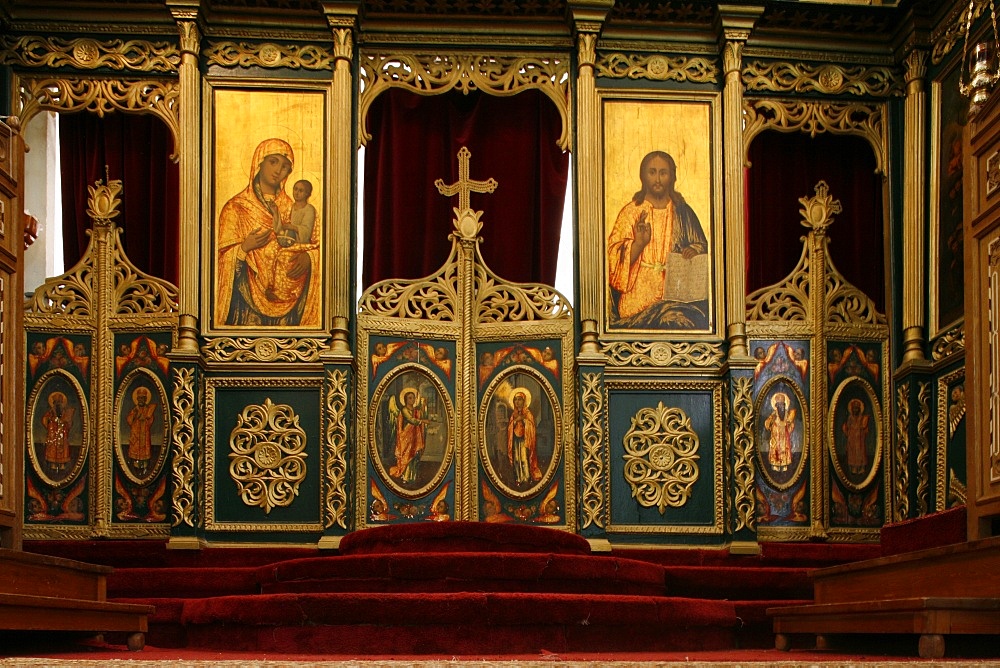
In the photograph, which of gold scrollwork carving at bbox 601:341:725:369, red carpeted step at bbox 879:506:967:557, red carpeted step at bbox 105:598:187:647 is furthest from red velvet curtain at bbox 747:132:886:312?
red carpeted step at bbox 105:598:187:647

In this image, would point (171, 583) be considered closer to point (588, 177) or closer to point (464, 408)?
point (464, 408)

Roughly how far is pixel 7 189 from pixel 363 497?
3.71 meters

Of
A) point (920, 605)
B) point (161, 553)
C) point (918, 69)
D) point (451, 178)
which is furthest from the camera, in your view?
point (451, 178)

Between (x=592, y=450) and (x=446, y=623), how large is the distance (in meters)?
3.21

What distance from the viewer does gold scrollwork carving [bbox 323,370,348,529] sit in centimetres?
946

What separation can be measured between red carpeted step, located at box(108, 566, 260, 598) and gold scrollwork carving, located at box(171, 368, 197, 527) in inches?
39.3

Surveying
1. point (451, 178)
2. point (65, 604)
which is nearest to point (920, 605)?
point (65, 604)

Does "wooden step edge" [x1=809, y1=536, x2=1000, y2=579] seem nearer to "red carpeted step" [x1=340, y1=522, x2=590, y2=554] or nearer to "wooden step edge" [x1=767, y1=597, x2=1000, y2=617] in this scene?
"wooden step edge" [x1=767, y1=597, x2=1000, y2=617]

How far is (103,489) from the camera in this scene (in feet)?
32.0

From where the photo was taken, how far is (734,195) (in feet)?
33.2

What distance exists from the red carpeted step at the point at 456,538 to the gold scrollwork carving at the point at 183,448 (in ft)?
5.88

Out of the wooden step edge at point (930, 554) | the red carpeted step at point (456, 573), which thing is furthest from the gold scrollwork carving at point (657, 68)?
the wooden step edge at point (930, 554)

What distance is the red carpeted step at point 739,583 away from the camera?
840 cm

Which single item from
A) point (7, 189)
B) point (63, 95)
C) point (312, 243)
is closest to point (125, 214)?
point (63, 95)
